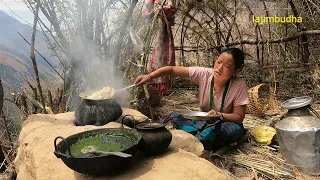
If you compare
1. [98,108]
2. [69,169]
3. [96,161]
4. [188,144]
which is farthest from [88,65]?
[96,161]

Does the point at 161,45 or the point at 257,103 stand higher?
the point at 161,45

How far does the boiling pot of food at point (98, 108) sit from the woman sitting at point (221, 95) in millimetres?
360

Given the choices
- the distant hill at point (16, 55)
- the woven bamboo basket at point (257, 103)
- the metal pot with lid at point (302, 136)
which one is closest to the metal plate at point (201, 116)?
the metal pot with lid at point (302, 136)

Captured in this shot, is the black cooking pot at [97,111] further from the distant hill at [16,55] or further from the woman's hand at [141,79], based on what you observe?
the distant hill at [16,55]

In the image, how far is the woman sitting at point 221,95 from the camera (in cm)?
346

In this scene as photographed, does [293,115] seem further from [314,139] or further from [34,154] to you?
[34,154]

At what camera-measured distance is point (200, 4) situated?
21.6 ft

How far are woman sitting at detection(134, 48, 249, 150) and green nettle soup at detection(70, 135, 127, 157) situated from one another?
88cm

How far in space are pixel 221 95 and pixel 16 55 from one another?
34.5 feet

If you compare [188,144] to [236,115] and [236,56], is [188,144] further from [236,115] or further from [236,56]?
[236,56]

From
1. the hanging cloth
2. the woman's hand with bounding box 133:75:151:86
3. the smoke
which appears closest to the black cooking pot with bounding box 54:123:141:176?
the woman's hand with bounding box 133:75:151:86

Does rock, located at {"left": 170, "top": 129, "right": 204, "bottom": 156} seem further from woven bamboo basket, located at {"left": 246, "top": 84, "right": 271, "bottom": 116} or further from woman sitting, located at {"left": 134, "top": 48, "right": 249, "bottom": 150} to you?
woven bamboo basket, located at {"left": 246, "top": 84, "right": 271, "bottom": 116}

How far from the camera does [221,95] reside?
12.0 feet

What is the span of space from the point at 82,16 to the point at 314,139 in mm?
3319
